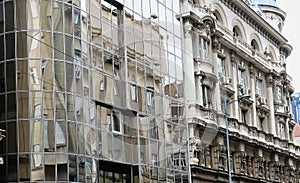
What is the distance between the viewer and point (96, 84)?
28500mm

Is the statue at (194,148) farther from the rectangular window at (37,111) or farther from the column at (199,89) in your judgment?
the rectangular window at (37,111)

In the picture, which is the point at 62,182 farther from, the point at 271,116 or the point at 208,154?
the point at 271,116

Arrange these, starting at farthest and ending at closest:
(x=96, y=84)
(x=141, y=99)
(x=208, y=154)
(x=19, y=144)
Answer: (x=208, y=154) < (x=141, y=99) < (x=96, y=84) < (x=19, y=144)

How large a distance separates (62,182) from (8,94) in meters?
4.09

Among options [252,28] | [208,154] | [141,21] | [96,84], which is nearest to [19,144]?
[96,84]

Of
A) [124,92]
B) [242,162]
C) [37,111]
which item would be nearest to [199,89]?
[242,162]

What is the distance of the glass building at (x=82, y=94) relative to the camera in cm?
2572

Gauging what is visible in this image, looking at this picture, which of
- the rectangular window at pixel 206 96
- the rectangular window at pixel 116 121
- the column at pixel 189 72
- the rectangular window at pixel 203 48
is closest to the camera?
the rectangular window at pixel 116 121

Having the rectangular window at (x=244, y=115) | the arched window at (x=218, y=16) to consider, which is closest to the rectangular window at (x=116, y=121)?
the arched window at (x=218, y=16)

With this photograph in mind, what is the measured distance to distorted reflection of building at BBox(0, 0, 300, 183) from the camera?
2595cm

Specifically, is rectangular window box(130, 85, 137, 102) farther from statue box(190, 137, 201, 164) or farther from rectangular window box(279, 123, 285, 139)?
rectangular window box(279, 123, 285, 139)

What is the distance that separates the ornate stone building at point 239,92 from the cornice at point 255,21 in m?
0.07

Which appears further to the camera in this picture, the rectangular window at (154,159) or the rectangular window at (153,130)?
the rectangular window at (153,130)

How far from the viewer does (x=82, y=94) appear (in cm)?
2725
